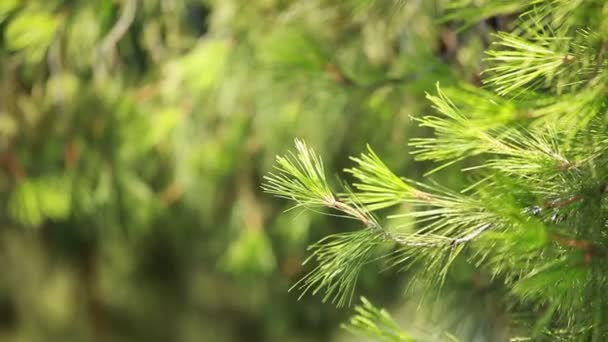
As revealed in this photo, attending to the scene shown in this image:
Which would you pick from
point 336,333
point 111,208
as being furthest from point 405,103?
point 336,333

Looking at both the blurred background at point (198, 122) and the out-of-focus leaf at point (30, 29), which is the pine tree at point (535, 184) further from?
the out-of-focus leaf at point (30, 29)

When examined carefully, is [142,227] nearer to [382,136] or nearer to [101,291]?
[101,291]

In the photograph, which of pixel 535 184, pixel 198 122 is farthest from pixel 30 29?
pixel 535 184

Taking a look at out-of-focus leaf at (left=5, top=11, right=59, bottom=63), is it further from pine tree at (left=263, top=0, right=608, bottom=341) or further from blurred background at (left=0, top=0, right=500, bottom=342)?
pine tree at (left=263, top=0, right=608, bottom=341)

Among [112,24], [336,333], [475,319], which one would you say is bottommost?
[336,333]

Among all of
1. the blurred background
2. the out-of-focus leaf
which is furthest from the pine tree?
the out-of-focus leaf

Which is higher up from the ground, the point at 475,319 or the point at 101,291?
the point at 101,291

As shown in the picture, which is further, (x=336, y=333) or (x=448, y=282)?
(x=336, y=333)

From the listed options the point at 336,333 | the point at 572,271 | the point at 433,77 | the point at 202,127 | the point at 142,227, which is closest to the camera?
the point at 572,271
